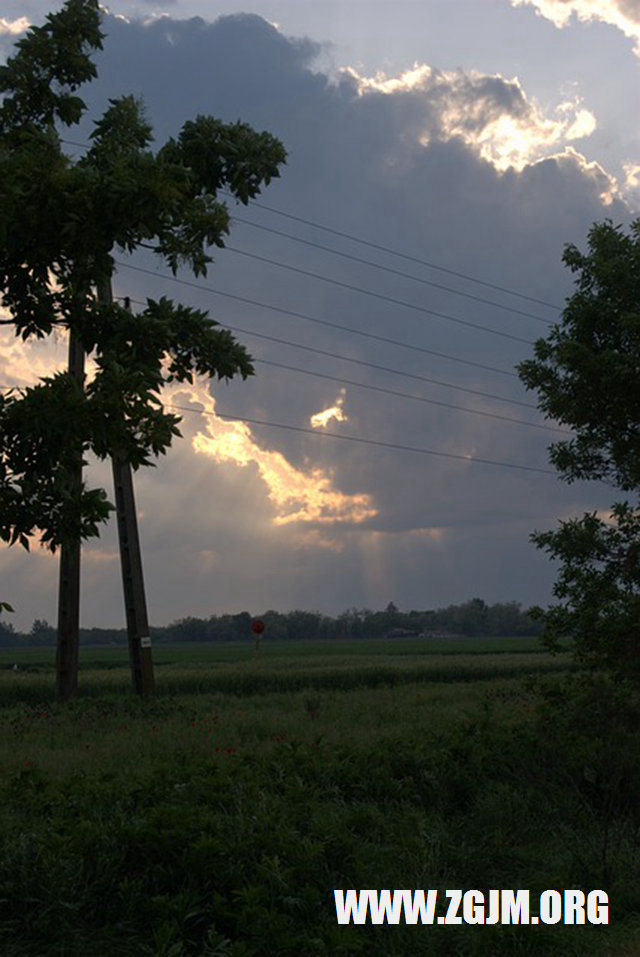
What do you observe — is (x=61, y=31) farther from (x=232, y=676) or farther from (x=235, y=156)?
(x=232, y=676)

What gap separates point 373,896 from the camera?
24.3 feet

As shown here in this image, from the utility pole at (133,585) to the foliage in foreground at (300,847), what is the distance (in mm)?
12249

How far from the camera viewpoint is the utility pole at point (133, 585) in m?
23.5

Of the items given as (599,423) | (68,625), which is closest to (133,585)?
(68,625)

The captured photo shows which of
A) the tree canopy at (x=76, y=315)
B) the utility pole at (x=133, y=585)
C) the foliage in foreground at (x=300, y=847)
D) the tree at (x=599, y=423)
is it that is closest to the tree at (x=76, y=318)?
the tree canopy at (x=76, y=315)

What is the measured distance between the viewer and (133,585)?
928 inches

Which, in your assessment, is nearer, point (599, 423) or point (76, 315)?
point (76, 315)

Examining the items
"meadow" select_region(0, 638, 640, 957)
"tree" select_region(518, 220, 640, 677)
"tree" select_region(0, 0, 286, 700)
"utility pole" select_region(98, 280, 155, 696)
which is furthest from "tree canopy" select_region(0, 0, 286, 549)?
"utility pole" select_region(98, 280, 155, 696)

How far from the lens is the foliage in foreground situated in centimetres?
680

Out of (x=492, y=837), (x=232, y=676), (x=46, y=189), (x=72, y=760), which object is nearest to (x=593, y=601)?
(x=492, y=837)

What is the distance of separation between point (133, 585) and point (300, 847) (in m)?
16.5

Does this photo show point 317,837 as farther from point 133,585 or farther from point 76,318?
point 133,585

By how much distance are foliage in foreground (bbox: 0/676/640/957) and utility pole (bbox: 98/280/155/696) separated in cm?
1225

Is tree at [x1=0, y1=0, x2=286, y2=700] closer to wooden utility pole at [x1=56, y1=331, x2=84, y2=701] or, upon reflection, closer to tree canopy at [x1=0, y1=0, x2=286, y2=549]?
tree canopy at [x1=0, y1=0, x2=286, y2=549]
